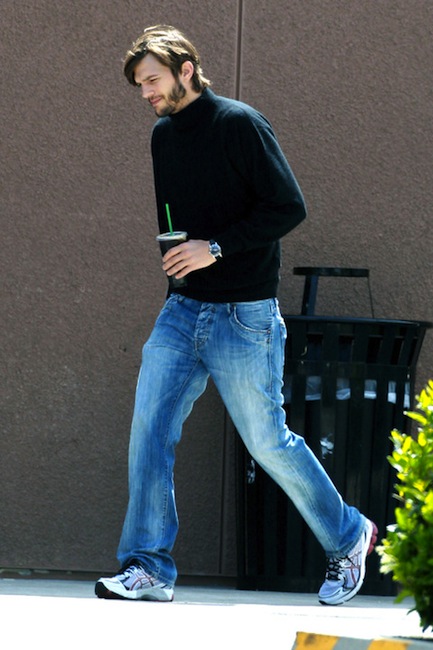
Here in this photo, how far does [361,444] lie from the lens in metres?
5.38

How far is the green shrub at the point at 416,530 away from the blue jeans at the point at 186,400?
178 cm

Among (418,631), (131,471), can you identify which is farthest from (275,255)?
(418,631)

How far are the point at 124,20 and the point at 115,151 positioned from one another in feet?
1.83

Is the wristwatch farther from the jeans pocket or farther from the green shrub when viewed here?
the green shrub

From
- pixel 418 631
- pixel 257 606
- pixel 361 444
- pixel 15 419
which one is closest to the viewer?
pixel 418 631

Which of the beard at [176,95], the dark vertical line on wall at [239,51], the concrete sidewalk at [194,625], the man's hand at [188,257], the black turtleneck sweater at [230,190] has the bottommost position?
the concrete sidewalk at [194,625]

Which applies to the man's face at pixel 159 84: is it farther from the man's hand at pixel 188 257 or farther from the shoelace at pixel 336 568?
the shoelace at pixel 336 568

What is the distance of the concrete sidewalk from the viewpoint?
3.00m

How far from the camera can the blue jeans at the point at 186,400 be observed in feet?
14.9

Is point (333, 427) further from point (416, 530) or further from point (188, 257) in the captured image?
point (416, 530)

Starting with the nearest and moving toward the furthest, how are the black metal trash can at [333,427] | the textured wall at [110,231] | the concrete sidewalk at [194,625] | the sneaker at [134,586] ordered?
1. the concrete sidewalk at [194,625]
2. the sneaker at [134,586]
3. the black metal trash can at [333,427]
4. the textured wall at [110,231]

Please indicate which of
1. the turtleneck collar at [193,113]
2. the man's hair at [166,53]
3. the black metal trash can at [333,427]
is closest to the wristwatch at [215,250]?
the turtleneck collar at [193,113]

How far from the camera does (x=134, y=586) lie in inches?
174

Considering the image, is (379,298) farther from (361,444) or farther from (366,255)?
(361,444)
